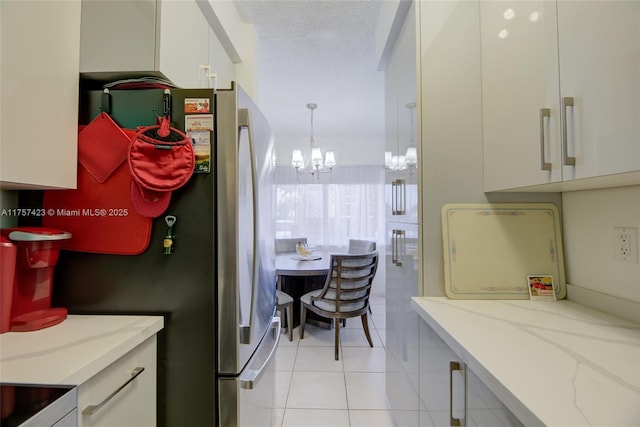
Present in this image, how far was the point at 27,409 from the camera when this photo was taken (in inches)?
24.5

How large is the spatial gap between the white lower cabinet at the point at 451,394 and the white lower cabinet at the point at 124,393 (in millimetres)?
1032

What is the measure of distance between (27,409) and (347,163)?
4.82 metres

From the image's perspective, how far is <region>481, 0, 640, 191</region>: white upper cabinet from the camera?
28.1 inches

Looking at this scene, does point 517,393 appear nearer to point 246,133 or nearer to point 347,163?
point 246,133

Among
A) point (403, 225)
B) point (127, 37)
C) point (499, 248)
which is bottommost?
point (499, 248)

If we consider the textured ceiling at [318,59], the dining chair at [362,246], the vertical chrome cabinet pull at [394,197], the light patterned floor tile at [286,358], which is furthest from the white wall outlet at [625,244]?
the dining chair at [362,246]

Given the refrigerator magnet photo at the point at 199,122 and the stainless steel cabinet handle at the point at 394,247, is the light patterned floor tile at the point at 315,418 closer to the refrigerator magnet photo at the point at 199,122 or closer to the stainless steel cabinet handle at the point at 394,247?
the stainless steel cabinet handle at the point at 394,247

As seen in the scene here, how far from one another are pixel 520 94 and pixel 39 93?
1.70 m

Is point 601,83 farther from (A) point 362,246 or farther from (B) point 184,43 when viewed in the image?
(A) point 362,246

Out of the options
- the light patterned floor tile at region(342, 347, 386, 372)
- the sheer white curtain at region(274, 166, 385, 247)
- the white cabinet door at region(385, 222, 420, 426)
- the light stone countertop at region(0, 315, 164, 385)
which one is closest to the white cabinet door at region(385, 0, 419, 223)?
the white cabinet door at region(385, 222, 420, 426)

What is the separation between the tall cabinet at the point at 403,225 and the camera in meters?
1.41

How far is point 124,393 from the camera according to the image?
0.90 metres

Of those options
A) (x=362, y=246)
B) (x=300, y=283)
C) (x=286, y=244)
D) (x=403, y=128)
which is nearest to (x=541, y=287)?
(x=403, y=128)

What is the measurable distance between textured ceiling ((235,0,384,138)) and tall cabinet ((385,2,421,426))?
1.64 feet
